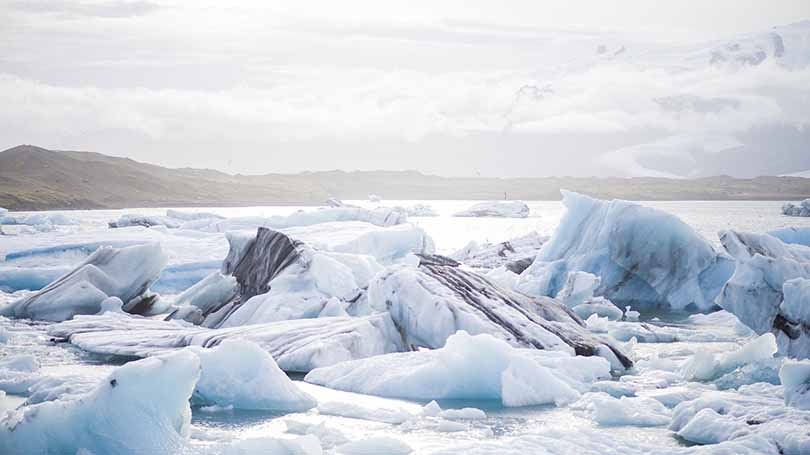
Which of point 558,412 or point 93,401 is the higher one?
point 93,401

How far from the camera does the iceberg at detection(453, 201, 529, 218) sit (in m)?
84.9

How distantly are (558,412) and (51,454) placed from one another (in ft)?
17.7

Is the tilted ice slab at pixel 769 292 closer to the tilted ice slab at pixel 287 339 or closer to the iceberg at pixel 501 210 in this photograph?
the tilted ice slab at pixel 287 339

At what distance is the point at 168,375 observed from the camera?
842 centimetres

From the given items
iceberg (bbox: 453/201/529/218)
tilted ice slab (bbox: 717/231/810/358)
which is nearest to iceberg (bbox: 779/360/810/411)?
tilted ice slab (bbox: 717/231/810/358)

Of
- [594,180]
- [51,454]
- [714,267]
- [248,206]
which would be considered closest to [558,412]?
[51,454]

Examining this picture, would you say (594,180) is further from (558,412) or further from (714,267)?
(558,412)

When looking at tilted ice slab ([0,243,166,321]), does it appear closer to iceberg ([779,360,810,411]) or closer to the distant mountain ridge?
iceberg ([779,360,810,411])

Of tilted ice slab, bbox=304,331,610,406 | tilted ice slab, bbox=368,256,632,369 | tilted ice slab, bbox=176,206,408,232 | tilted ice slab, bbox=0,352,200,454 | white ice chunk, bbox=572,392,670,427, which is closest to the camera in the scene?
tilted ice slab, bbox=0,352,200,454

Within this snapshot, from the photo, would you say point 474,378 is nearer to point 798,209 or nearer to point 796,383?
point 796,383

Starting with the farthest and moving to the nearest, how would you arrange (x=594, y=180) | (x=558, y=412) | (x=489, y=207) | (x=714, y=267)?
(x=594, y=180) → (x=489, y=207) → (x=714, y=267) → (x=558, y=412)

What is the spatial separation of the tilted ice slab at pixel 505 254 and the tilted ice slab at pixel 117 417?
19.1 meters

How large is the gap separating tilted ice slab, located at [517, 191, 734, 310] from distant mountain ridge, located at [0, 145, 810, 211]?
259 ft

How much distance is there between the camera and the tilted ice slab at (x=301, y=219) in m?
34.3
